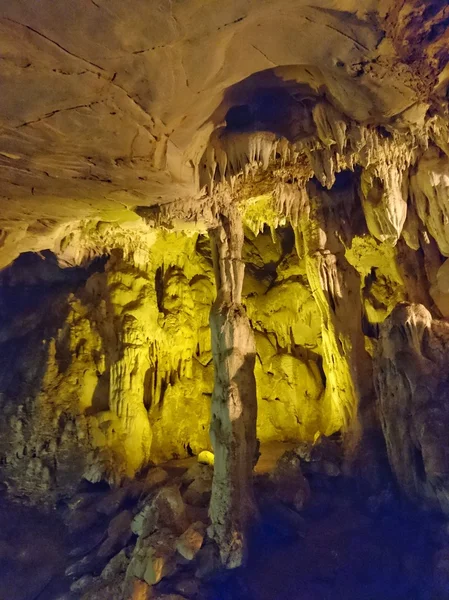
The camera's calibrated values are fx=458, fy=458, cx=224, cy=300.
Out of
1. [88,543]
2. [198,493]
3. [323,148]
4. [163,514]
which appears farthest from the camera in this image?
[88,543]

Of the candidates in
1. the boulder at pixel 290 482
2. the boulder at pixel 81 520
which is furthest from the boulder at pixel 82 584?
the boulder at pixel 290 482

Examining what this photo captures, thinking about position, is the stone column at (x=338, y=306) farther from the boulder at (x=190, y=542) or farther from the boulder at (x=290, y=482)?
the boulder at (x=190, y=542)

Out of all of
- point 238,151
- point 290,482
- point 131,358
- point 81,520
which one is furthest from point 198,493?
point 238,151

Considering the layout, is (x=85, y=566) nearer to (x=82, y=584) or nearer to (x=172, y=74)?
(x=82, y=584)

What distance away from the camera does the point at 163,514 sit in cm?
758

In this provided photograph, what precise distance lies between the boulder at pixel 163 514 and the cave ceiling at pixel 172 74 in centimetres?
517

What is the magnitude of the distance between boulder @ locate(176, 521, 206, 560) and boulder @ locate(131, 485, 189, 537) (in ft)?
1.44

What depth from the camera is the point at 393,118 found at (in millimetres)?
5445

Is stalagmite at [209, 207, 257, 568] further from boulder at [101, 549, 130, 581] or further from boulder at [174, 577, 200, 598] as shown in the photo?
boulder at [101, 549, 130, 581]

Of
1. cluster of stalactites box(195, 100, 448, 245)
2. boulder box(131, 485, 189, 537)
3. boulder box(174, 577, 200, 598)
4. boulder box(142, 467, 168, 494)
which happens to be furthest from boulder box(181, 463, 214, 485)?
cluster of stalactites box(195, 100, 448, 245)

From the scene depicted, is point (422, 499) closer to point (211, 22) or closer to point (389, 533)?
point (389, 533)

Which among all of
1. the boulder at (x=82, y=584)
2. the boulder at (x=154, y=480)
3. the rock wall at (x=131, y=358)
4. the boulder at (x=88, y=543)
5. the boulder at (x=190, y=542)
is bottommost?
the boulder at (x=82, y=584)

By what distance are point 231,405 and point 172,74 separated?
4837 mm

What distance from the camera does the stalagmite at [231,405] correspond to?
22.6 ft
